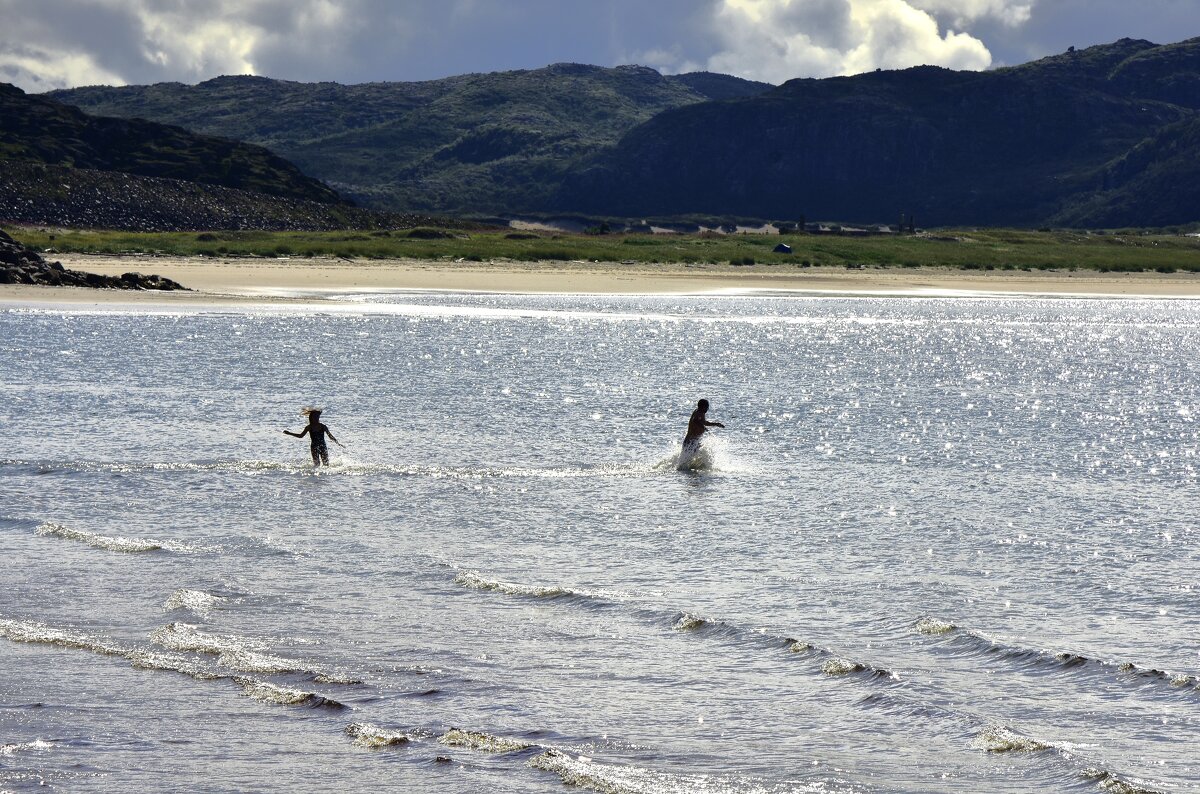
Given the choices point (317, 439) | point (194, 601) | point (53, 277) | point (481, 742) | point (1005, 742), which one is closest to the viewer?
point (481, 742)

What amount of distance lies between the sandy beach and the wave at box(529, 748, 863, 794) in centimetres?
6077

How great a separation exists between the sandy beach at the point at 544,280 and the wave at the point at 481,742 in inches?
2355

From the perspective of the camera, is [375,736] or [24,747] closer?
[24,747]

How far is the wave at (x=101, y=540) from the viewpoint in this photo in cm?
1828

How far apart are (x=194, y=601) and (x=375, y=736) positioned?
16.2 ft

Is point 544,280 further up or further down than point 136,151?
further down

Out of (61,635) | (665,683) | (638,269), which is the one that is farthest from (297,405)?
(638,269)

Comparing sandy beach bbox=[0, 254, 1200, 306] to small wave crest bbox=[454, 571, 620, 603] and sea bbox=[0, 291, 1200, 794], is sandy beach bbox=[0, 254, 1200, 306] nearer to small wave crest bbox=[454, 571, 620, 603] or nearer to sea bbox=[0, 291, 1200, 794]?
sea bbox=[0, 291, 1200, 794]

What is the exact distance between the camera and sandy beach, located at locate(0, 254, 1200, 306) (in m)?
75.1

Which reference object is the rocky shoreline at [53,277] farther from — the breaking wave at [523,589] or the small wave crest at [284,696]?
the small wave crest at [284,696]

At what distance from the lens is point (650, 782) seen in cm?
1068

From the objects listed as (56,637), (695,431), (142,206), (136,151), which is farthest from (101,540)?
(136,151)

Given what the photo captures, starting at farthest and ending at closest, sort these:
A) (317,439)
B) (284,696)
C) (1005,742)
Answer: (317,439)
(284,696)
(1005,742)

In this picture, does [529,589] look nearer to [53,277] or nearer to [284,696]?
[284,696]
